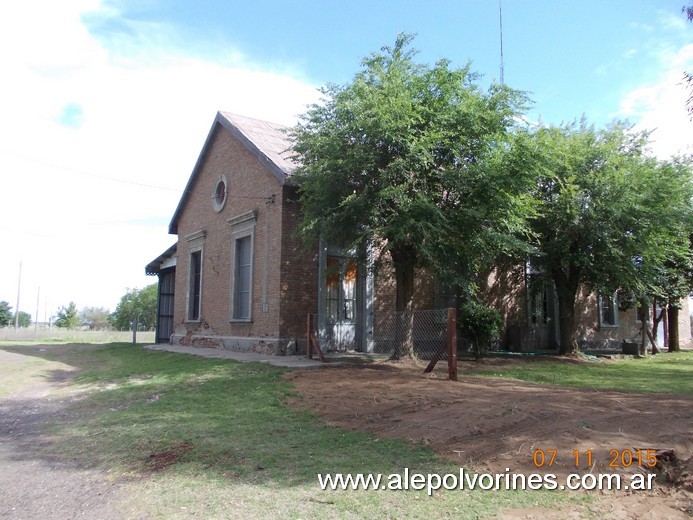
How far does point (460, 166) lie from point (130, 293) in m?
76.0

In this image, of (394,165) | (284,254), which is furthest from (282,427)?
(284,254)

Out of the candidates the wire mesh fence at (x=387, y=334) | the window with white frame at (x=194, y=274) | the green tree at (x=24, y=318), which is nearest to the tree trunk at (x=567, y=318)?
the wire mesh fence at (x=387, y=334)

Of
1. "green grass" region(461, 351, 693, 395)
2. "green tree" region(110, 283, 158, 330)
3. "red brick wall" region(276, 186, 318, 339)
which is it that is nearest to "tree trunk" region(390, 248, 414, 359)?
"green grass" region(461, 351, 693, 395)

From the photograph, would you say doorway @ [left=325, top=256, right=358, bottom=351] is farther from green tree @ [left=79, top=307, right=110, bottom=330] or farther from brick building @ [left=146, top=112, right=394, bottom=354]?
green tree @ [left=79, top=307, right=110, bottom=330]

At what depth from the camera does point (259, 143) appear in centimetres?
1612

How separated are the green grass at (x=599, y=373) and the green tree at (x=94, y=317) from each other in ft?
296

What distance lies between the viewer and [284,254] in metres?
14.1

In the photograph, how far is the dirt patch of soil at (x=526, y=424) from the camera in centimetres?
449

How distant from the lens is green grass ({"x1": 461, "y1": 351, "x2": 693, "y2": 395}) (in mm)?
10289

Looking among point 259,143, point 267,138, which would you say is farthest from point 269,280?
point 267,138

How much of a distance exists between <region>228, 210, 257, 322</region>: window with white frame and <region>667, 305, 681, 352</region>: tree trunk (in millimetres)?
16324

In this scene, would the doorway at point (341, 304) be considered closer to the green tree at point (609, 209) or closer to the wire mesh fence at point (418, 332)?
the wire mesh fence at point (418, 332)

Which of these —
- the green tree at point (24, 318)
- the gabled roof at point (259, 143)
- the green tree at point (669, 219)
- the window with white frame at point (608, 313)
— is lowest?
the green tree at point (24, 318)

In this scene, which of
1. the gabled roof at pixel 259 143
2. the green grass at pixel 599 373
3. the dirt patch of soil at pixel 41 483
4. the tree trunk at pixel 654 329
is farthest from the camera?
the tree trunk at pixel 654 329
